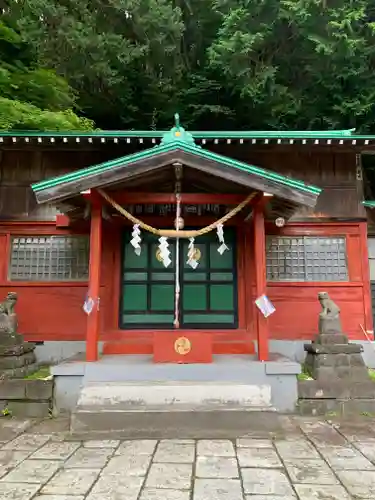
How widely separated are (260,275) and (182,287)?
2602 mm

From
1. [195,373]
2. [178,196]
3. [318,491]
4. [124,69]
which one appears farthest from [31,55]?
[318,491]

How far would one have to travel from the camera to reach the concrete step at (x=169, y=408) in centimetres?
555

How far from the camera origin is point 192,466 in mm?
4406

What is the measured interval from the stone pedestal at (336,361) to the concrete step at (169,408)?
4.95 ft

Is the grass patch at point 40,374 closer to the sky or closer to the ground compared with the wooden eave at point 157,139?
closer to the ground

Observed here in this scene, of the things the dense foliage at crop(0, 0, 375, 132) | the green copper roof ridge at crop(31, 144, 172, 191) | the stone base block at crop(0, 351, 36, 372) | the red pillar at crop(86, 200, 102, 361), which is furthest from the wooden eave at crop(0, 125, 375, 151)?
the stone base block at crop(0, 351, 36, 372)

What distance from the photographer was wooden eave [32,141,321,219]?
6.52 metres

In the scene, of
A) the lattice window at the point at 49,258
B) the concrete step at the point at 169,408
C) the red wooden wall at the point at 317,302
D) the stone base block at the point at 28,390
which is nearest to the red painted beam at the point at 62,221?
the lattice window at the point at 49,258

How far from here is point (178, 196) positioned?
23.2ft

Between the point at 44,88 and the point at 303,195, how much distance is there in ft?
27.3

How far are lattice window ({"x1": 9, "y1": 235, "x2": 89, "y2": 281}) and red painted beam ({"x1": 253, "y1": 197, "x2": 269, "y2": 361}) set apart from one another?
4.22 metres

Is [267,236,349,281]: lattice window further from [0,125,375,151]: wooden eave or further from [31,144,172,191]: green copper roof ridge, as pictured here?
[31,144,172,191]: green copper roof ridge

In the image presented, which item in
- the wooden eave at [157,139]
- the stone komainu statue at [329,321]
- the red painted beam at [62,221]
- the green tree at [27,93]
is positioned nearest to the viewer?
the stone komainu statue at [329,321]

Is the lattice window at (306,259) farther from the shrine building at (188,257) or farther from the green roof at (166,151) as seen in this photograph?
the green roof at (166,151)
